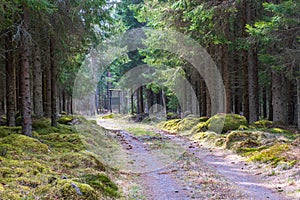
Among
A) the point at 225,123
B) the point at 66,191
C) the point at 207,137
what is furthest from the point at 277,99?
the point at 66,191

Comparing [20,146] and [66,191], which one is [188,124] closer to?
[20,146]

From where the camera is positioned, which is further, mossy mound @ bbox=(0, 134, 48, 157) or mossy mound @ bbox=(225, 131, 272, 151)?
mossy mound @ bbox=(225, 131, 272, 151)

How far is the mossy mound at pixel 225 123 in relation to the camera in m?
14.7

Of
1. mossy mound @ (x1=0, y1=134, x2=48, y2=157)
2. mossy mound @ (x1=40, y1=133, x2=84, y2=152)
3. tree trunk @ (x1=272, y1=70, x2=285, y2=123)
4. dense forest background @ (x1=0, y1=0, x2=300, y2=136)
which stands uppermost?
dense forest background @ (x1=0, y1=0, x2=300, y2=136)

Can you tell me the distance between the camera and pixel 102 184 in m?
6.02

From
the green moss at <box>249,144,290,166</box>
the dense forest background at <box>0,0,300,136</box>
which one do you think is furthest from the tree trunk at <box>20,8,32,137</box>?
the green moss at <box>249,144,290,166</box>

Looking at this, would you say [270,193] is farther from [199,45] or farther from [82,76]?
[82,76]

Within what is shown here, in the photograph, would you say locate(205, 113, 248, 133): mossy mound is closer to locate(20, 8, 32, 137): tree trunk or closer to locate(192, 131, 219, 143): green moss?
locate(192, 131, 219, 143): green moss

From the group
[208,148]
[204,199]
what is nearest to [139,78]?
[208,148]

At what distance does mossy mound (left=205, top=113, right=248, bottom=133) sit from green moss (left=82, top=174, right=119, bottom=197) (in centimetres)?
947

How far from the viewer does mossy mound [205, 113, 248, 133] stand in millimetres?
14680

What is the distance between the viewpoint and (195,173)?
26.4ft

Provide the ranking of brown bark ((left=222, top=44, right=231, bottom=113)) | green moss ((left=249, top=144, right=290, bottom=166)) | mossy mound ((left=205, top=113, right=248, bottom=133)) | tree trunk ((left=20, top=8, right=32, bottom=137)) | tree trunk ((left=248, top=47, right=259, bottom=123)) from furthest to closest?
brown bark ((left=222, top=44, right=231, bottom=113)) < tree trunk ((left=248, top=47, right=259, bottom=123)) < mossy mound ((left=205, top=113, right=248, bottom=133)) < tree trunk ((left=20, top=8, right=32, bottom=137)) < green moss ((left=249, top=144, right=290, bottom=166))

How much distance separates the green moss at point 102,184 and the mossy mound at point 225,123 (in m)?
9.47
